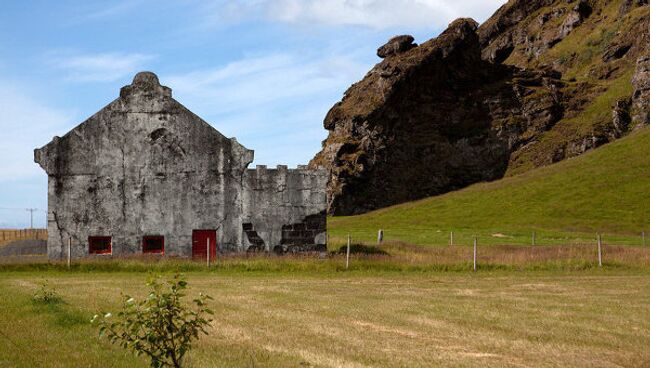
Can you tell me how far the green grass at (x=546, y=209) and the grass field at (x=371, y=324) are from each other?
3588cm

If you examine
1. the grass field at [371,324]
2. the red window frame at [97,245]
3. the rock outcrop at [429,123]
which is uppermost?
the rock outcrop at [429,123]

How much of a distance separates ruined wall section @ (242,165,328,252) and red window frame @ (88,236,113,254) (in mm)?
6506

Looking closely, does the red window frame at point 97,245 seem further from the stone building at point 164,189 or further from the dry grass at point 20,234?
the dry grass at point 20,234

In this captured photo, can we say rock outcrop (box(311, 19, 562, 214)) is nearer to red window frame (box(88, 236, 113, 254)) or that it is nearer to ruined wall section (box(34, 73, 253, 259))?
ruined wall section (box(34, 73, 253, 259))

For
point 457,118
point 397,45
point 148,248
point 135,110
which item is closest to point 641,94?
point 457,118

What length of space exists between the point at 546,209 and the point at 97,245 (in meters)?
54.8

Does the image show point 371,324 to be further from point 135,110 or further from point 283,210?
point 135,110

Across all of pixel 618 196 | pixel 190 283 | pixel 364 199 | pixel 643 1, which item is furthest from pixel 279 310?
pixel 643 1

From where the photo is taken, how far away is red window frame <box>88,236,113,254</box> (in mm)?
38375

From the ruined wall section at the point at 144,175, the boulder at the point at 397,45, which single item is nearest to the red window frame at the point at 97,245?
the ruined wall section at the point at 144,175

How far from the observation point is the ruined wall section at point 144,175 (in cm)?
3847

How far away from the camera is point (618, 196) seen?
81.2 meters

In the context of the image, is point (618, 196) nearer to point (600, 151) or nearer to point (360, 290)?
point (600, 151)

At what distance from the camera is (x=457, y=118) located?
119 meters
